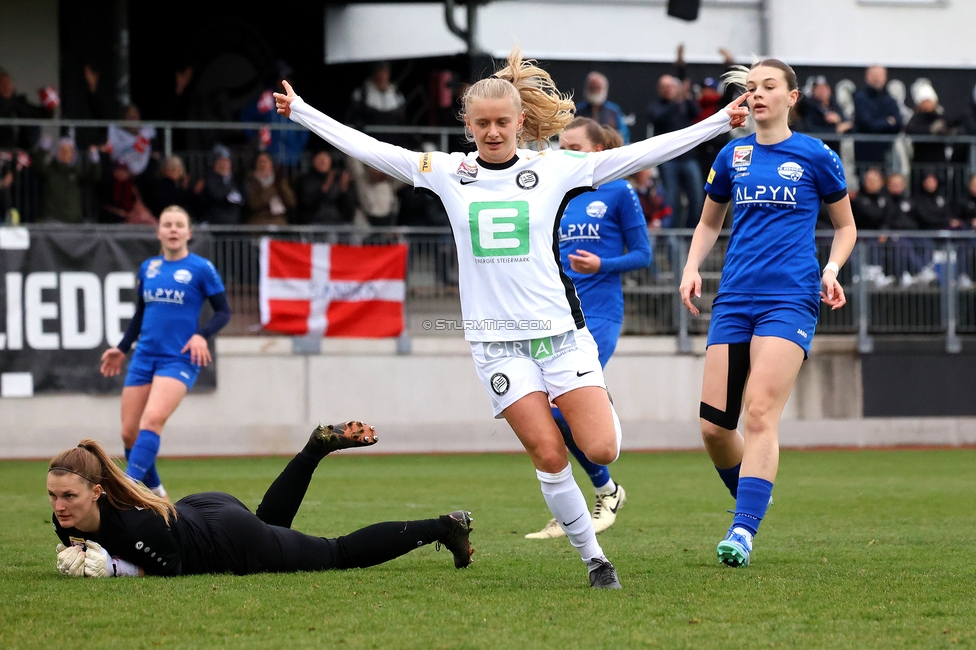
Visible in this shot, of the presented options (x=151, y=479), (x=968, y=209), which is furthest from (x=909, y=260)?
(x=151, y=479)

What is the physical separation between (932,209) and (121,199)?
36.0 ft

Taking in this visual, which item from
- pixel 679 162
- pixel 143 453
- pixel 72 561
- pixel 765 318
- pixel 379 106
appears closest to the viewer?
pixel 72 561

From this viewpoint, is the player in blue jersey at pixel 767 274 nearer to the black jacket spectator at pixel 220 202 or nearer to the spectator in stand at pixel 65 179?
the black jacket spectator at pixel 220 202

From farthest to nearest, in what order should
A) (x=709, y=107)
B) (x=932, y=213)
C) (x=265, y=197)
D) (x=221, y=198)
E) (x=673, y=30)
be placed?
(x=673, y=30) → (x=932, y=213) → (x=709, y=107) → (x=265, y=197) → (x=221, y=198)

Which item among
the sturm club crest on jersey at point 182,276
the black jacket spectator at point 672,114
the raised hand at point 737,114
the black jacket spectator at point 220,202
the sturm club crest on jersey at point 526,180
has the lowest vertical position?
the sturm club crest on jersey at point 182,276

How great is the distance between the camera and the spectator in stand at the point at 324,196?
17.4 meters

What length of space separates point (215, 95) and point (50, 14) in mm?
2830

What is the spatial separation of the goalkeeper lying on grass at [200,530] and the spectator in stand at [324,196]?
1122cm

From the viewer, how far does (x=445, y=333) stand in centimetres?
1742

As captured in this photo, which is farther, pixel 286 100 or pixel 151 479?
pixel 151 479

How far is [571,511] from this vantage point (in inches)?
227

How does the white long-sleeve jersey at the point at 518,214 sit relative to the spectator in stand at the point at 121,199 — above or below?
below

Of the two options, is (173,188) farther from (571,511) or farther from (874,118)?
(571,511)

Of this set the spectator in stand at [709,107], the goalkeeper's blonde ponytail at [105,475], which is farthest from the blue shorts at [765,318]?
the spectator in stand at [709,107]
